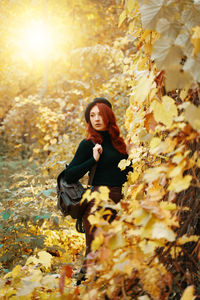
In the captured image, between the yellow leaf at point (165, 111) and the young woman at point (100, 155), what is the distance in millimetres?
1580

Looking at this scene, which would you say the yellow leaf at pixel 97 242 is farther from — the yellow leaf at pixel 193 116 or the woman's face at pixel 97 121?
the woman's face at pixel 97 121

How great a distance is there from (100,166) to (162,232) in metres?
1.83

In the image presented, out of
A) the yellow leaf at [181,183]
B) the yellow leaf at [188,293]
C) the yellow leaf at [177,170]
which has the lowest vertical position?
the yellow leaf at [188,293]

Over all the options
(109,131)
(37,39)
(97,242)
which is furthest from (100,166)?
(37,39)

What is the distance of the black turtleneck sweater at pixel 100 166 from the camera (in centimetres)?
287

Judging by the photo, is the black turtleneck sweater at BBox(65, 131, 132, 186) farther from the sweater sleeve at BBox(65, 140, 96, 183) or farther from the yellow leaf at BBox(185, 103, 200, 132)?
the yellow leaf at BBox(185, 103, 200, 132)

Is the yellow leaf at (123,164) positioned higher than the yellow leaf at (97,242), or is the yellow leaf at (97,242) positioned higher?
the yellow leaf at (123,164)

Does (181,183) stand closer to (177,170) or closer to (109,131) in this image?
(177,170)

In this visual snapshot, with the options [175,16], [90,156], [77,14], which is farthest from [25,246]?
[77,14]

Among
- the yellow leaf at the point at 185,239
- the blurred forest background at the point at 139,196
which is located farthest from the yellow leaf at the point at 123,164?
the yellow leaf at the point at 185,239

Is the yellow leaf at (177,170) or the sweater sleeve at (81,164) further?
the sweater sleeve at (81,164)

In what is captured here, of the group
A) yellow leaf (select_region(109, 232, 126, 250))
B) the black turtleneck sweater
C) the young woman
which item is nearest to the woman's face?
the young woman

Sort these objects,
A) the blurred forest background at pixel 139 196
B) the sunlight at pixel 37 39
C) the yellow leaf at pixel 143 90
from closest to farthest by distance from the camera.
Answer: the blurred forest background at pixel 139 196, the yellow leaf at pixel 143 90, the sunlight at pixel 37 39

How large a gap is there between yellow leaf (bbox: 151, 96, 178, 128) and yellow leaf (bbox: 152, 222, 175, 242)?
356 millimetres
